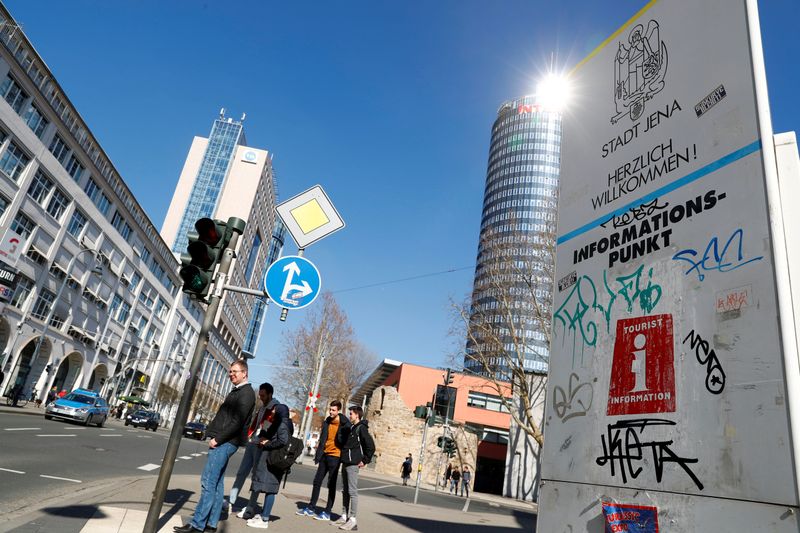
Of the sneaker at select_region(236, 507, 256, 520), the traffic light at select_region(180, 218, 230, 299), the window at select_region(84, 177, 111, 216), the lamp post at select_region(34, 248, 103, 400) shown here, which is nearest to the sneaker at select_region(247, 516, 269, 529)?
the sneaker at select_region(236, 507, 256, 520)

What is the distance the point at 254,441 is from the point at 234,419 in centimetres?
122

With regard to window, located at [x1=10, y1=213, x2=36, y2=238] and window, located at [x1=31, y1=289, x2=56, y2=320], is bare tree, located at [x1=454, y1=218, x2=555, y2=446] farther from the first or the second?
window, located at [x1=31, y1=289, x2=56, y2=320]

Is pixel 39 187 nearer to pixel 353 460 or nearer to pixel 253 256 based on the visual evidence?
pixel 353 460

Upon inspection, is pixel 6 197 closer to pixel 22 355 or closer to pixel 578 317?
pixel 22 355

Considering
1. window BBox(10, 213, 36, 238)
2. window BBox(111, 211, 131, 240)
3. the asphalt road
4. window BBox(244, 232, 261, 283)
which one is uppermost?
window BBox(244, 232, 261, 283)

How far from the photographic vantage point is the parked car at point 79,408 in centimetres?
2202

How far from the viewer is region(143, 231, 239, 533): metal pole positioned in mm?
4098

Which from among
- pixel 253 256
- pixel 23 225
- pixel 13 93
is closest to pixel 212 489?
pixel 13 93

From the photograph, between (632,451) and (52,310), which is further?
(52,310)

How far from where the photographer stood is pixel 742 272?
1.78 metres

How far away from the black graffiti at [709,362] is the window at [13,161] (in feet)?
117

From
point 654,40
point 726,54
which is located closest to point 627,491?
point 726,54

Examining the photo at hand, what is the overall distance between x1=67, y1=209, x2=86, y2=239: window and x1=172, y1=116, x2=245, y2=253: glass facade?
2536 inches

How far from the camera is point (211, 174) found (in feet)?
391
